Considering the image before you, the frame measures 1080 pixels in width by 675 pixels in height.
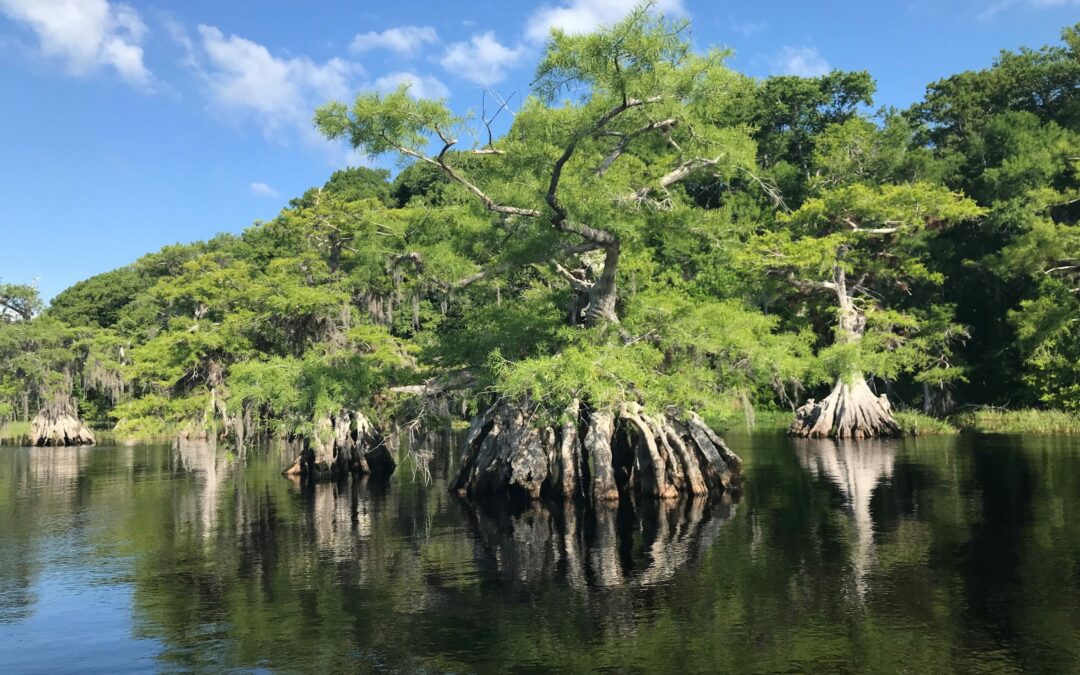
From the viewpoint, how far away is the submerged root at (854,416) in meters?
35.6

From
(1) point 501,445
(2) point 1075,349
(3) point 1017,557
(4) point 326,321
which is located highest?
(4) point 326,321

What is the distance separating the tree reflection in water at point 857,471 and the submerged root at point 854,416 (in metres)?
1.00

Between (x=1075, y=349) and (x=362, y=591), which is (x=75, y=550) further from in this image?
(x=1075, y=349)

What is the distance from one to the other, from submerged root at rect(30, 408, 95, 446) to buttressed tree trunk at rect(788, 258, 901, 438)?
39881 mm

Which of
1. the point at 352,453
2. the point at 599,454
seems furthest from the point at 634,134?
the point at 352,453

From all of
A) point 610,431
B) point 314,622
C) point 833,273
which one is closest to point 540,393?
point 610,431

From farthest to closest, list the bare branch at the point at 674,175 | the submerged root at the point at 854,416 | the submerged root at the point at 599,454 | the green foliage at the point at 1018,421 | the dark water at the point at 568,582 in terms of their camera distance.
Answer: the submerged root at the point at 854,416, the green foliage at the point at 1018,421, the submerged root at the point at 599,454, the bare branch at the point at 674,175, the dark water at the point at 568,582

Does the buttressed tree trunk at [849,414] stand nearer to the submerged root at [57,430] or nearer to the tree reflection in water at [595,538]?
the tree reflection in water at [595,538]

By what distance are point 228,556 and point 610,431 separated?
8.97 meters

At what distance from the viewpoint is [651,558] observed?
Result: 1346 cm

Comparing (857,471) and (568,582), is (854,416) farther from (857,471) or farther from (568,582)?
(568,582)

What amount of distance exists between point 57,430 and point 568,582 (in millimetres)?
46699

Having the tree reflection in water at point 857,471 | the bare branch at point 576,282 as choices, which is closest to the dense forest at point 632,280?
the bare branch at point 576,282

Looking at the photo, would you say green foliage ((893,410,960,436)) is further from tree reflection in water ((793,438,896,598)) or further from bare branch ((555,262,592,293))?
bare branch ((555,262,592,293))
